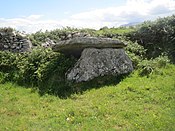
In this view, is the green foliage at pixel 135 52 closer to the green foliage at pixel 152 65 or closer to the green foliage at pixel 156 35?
the green foliage at pixel 152 65

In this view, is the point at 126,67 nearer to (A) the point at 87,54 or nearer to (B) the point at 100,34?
(A) the point at 87,54

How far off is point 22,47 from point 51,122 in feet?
26.7

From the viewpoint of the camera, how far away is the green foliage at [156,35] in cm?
1630

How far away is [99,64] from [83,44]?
1128 millimetres

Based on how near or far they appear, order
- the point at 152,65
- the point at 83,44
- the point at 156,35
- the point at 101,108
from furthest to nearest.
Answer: the point at 156,35 → the point at 152,65 → the point at 83,44 → the point at 101,108

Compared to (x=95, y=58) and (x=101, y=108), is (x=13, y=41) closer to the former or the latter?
(x=95, y=58)

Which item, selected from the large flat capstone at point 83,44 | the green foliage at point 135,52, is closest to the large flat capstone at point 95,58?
the large flat capstone at point 83,44

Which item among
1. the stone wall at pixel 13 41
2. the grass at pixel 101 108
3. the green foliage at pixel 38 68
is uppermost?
the stone wall at pixel 13 41

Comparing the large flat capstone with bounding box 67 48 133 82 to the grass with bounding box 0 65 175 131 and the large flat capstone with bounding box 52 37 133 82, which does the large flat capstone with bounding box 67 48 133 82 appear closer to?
the large flat capstone with bounding box 52 37 133 82

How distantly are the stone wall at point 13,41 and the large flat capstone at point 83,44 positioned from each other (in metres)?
3.15

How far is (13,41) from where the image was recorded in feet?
54.1

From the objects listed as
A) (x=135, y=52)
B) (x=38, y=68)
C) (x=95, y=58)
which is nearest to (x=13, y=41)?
(x=38, y=68)

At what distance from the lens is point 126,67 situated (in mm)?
13508

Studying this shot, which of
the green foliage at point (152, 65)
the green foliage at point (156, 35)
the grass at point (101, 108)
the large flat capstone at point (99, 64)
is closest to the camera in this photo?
the grass at point (101, 108)
